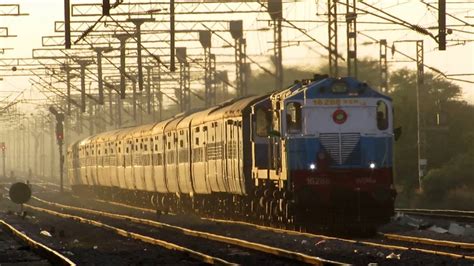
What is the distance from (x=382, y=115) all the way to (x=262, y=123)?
3.76 metres

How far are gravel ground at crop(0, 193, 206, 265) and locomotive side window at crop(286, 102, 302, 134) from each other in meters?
4.55

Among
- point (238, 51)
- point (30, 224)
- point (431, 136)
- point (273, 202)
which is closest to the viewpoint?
point (273, 202)

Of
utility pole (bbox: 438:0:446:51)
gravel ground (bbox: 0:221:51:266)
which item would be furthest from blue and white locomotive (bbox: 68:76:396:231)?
gravel ground (bbox: 0:221:51:266)

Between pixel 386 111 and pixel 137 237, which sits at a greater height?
pixel 386 111

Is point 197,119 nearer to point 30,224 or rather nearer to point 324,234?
point 30,224

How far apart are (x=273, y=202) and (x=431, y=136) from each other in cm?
4282

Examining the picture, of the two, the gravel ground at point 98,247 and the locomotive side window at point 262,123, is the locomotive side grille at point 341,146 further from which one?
the gravel ground at point 98,247

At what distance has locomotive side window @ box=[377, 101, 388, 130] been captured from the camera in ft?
100

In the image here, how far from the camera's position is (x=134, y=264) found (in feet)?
72.8

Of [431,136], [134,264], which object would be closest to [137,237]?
[134,264]

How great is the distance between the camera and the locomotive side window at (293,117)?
1206 inches

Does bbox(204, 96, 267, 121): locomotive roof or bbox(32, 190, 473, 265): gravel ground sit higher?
bbox(204, 96, 267, 121): locomotive roof

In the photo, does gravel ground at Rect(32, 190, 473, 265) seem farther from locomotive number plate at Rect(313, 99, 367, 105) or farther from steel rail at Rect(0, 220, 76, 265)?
steel rail at Rect(0, 220, 76, 265)

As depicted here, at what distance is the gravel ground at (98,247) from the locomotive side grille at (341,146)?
496cm
